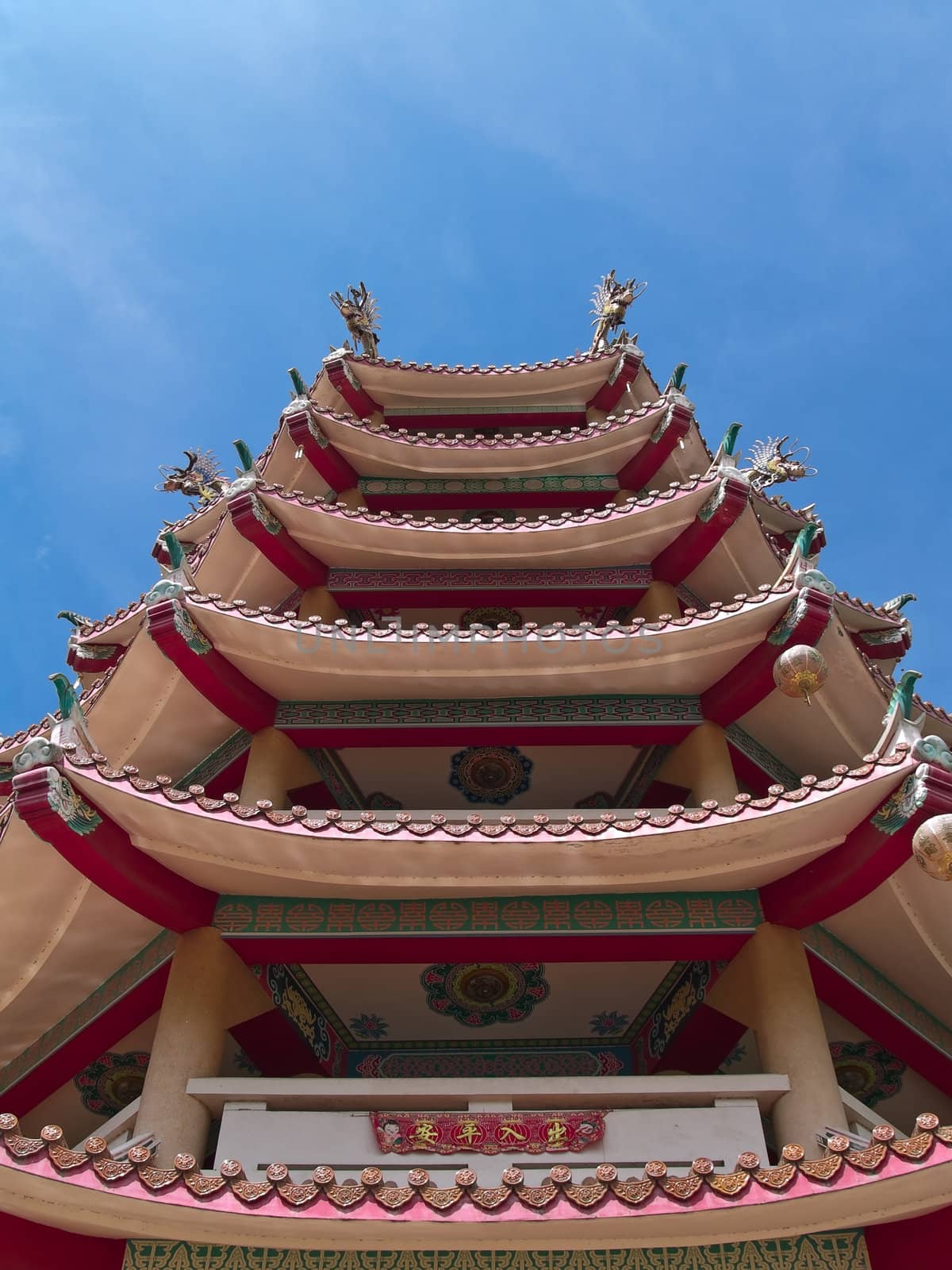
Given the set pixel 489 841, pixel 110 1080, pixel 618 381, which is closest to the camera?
pixel 489 841

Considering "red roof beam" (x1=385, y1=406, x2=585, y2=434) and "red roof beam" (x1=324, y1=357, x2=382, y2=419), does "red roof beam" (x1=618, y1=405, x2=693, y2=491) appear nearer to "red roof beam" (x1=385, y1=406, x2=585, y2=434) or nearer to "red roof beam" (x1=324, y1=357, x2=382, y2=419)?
"red roof beam" (x1=385, y1=406, x2=585, y2=434)

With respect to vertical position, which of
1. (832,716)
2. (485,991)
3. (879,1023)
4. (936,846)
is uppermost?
(832,716)

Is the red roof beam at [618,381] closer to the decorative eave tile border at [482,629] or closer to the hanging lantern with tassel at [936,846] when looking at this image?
the decorative eave tile border at [482,629]

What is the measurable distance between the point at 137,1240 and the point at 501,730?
220 inches

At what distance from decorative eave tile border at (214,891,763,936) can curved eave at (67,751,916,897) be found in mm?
323

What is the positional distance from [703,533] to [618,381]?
5.37m

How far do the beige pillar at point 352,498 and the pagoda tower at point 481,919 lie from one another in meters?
2.19

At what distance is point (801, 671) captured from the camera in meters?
9.00

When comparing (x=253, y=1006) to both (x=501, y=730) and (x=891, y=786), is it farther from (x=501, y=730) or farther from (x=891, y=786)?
(x=891, y=786)

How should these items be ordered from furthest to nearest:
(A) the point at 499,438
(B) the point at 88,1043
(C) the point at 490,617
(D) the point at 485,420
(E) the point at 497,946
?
1. (D) the point at 485,420
2. (A) the point at 499,438
3. (C) the point at 490,617
4. (B) the point at 88,1043
5. (E) the point at 497,946

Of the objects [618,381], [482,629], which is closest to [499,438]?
[618,381]

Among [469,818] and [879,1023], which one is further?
[879,1023]

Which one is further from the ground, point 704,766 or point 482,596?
point 482,596

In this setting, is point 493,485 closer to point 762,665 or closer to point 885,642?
point 885,642
